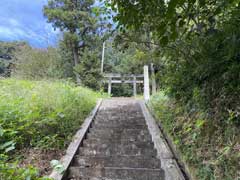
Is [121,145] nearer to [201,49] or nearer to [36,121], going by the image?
[36,121]

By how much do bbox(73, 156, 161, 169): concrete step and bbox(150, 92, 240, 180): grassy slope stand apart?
0.38 metres

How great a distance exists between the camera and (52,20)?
11.2 metres

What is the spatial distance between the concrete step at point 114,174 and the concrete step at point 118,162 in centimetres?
15

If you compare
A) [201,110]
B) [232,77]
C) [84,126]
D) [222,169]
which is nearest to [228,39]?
[232,77]

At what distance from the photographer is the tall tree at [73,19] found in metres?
10.8

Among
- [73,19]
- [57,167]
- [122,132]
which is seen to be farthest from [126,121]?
[73,19]

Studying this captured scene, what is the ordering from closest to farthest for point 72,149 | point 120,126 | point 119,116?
point 72,149 → point 120,126 → point 119,116

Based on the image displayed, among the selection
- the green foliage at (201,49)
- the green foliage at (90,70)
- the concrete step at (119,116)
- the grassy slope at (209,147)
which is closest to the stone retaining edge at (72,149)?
the concrete step at (119,116)

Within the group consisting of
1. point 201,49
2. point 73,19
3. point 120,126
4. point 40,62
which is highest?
point 73,19

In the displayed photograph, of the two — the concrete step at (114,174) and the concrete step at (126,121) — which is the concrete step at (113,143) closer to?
the concrete step at (114,174)

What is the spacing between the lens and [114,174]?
7.13 ft

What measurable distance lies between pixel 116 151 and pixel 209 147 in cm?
124

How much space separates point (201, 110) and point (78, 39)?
388 inches

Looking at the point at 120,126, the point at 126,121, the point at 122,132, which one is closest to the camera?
the point at 122,132
